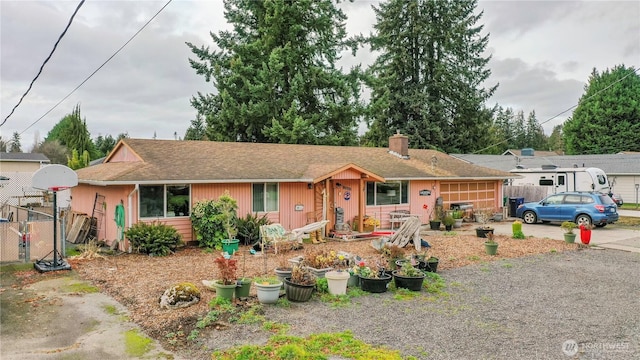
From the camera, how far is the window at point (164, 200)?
12.9 metres

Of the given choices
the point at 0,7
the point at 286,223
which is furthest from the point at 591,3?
the point at 0,7

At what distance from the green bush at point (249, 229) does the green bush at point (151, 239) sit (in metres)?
2.15

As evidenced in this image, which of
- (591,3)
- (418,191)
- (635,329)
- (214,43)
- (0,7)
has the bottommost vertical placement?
(635,329)

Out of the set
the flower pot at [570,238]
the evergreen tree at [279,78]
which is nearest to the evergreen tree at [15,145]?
the evergreen tree at [279,78]

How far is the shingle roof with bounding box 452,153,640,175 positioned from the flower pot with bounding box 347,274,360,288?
24.8m

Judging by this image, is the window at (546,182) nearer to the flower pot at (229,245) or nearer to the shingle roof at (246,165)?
the shingle roof at (246,165)

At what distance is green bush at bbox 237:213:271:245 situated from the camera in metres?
13.7

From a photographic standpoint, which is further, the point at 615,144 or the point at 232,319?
the point at 615,144

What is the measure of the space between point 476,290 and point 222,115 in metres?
23.7

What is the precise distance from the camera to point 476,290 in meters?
8.70

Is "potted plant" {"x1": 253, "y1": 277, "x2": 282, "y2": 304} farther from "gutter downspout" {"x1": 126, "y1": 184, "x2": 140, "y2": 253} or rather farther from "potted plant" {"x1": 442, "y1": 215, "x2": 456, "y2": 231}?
"potted plant" {"x1": 442, "y1": 215, "x2": 456, "y2": 231}

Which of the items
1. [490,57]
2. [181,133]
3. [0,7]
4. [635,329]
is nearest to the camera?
[635,329]

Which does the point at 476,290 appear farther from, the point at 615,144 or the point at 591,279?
the point at 615,144

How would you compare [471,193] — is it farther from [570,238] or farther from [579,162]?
[579,162]
